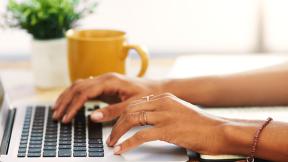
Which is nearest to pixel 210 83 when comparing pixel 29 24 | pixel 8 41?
pixel 29 24

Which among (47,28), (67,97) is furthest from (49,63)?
(67,97)

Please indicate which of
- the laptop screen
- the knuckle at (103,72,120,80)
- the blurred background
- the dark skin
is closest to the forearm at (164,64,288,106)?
the dark skin

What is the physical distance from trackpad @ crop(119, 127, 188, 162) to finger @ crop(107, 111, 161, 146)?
1.4 inches

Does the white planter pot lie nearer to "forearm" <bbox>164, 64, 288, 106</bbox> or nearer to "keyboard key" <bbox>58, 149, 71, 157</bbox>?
"forearm" <bbox>164, 64, 288, 106</bbox>

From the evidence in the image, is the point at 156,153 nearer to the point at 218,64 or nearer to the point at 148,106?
the point at 148,106

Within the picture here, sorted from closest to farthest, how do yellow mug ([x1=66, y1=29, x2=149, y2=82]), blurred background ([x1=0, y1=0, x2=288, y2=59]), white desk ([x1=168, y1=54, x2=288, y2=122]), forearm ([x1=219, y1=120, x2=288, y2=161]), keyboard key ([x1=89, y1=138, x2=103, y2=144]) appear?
1. forearm ([x1=219, y1=120, x2=288, y2=161])
2. keyboard key ([x1=89, y1=138, x2=103, y2=144])
3. yellow mug ([x1=66, y1=29, x2=149, y2=82])
4. white desk ([x1=168, y1=54, x2=288, y2=122])
5. blurred background ([x1=0, y1=0, x2=288, y2=59])

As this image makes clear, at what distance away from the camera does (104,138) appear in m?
1.01

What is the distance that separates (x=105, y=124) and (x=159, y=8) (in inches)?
26.5

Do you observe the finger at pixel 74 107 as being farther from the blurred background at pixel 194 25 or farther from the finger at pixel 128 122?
the blurred background at pixel 194 25

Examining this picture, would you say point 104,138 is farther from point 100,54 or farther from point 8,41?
point 8,41

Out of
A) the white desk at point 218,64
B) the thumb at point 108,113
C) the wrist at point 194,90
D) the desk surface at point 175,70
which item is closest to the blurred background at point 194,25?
the desk surface at point 175,70

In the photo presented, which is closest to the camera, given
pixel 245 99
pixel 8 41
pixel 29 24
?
pixel 245 99

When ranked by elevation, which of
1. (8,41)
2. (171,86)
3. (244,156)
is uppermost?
(8,41)

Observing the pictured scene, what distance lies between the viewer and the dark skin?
897 mm
